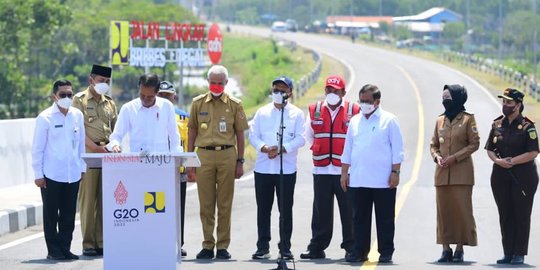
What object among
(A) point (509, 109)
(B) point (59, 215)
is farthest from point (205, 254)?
(A) point (509, 109)

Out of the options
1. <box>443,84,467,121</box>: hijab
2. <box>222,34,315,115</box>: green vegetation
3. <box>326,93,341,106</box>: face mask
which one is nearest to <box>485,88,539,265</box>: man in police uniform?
<box>443,84,467,121</box>: hijab

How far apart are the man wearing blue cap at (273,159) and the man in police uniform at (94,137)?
5.73 ft

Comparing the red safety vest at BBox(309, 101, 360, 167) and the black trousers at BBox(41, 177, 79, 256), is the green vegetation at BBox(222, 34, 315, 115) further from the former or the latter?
the red safety vest at BBox(309, 101, 360, 167)

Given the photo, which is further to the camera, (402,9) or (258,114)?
(402,9)

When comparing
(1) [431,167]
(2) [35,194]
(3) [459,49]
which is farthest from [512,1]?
(2) [35,194]

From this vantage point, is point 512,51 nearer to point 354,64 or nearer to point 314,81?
point 354,64

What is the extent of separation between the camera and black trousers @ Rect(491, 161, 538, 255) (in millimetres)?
13930

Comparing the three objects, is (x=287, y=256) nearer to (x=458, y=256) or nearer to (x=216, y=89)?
(x=458, y=256)

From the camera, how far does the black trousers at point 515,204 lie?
45.7ft

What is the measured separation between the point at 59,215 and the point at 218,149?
6.33 feet

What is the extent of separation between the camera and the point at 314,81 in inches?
2522

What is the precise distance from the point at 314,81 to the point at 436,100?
11.1 m

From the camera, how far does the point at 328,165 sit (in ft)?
46.8

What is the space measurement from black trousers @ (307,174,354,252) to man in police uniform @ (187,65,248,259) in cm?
90
